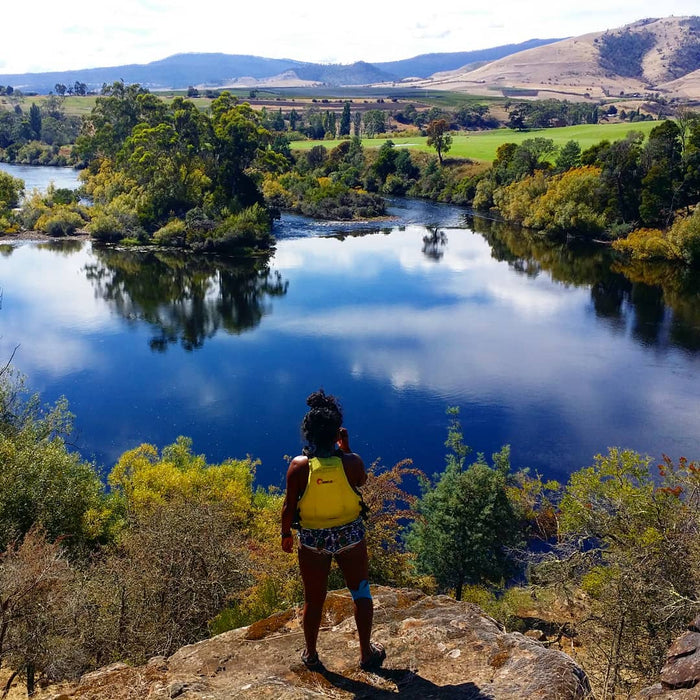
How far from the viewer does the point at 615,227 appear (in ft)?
194

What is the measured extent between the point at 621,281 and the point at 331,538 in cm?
4781

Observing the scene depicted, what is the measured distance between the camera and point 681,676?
18.8 ft

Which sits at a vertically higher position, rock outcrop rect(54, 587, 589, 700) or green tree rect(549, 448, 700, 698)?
rock outcrop rect(54, 587, 589, 700)

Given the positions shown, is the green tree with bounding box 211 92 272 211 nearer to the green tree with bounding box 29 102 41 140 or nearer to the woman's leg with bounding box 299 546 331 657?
the woman's leg with bounding box 299 546 331 657

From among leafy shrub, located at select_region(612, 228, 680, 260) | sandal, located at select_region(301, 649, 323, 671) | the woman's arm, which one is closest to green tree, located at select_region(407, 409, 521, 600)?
sandal, located at select_region(301, 649, 323, 671)

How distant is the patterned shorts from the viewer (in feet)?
18.8

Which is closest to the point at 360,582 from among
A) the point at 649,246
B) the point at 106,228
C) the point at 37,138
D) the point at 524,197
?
the point at 649,246

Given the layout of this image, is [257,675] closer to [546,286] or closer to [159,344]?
[159,344]

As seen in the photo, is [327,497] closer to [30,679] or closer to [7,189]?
[30,679]

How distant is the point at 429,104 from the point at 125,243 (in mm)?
157887

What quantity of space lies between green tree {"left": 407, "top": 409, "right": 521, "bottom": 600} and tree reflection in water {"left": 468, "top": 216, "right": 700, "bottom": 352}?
74.2 ft

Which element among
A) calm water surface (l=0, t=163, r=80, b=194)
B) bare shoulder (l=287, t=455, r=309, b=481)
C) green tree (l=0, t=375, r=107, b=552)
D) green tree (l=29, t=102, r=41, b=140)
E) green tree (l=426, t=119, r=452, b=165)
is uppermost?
green tree (l=29, t=102, r=41, b=140)

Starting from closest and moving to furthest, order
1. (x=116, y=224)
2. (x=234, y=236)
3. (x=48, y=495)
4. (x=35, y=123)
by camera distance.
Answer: (x=48, y=495)
(x=234, y=236)
(x=116, y=224)
(x=35, y=123)

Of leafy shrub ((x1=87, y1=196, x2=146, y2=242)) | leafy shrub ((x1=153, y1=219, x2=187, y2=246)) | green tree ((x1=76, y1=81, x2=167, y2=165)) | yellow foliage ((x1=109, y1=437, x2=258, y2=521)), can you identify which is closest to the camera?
yellow foliage ((x1=109, y1=437, x2=258, y2=521))
